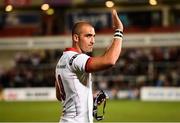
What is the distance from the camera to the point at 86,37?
599 cm

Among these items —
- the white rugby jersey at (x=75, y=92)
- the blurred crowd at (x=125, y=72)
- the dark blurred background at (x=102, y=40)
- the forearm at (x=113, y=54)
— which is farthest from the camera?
the dark blurred background at (x=102, y=40)

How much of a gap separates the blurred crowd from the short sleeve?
926 inches

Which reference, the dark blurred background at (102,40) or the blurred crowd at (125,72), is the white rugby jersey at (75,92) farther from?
the blurred crowd at (125,72)

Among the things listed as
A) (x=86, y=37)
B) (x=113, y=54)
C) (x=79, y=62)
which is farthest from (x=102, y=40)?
(x=113, y=54)

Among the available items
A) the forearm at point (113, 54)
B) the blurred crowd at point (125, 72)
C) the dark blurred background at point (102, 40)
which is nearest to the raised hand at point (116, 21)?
the forearm at point (113, 54)

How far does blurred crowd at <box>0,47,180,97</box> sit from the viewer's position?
1171 inches

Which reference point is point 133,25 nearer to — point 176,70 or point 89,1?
point 89,1

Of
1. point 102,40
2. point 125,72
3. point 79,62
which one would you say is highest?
point 102,40

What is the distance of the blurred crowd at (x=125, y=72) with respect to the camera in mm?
29750

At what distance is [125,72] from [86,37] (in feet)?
80.5

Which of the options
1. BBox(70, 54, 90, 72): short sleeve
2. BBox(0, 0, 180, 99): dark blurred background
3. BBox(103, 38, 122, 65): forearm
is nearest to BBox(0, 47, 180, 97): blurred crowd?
BBox(0, 0, 180, 99): dark blurred background

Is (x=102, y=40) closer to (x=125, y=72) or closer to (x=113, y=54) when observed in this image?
(x=125, y=72)

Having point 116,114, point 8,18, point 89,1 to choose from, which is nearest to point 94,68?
point 116,114

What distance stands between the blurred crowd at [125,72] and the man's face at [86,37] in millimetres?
23366
